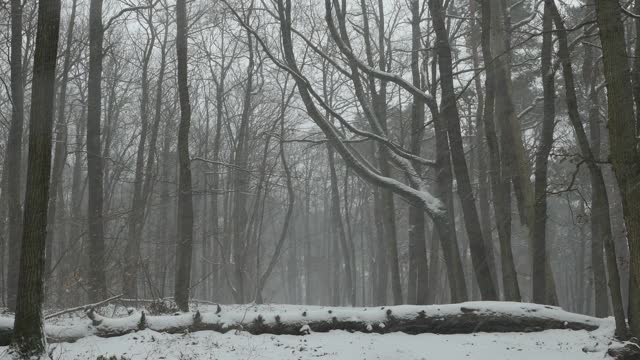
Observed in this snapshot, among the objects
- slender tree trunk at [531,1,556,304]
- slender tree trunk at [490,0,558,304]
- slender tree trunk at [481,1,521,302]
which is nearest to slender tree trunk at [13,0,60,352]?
slender tree trunk at [481,1,521,302]

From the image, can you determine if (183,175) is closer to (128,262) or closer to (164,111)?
(128,262)

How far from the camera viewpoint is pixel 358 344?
9.53 m

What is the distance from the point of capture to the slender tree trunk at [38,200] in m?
7.46

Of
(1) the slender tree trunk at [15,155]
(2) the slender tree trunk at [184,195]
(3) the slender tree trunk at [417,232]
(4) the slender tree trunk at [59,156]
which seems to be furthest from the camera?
(4) the slender tree trunk at [59,156]

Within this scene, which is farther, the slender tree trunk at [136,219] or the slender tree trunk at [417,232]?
the slender tree trunk at [417,232]

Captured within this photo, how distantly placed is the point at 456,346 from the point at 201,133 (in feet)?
83.1

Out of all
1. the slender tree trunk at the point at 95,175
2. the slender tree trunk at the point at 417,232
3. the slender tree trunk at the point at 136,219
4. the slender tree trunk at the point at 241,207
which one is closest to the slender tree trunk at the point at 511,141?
the slender tree trunk at the point at 417,232

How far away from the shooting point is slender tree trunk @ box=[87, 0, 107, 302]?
13.7 m

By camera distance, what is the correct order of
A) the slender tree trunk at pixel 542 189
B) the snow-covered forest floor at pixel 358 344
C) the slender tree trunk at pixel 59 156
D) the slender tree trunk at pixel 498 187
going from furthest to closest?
the slender tree trunk at pixel 59 156 → the slender tree trunk at pixel 498 187 → the slender tree trunk at pixel 542 189 → the snow-covered forest floor at pixel 358 344

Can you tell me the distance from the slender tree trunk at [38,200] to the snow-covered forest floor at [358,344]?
580mm

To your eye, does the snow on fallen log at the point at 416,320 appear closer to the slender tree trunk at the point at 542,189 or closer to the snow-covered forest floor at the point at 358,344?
the snow-covered forest floor at the point at 358,344

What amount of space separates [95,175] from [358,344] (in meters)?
9.17

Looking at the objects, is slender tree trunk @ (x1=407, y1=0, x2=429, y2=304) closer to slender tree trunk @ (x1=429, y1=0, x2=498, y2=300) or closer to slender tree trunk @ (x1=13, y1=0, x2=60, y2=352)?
slender tree trunk @ (x1=429, y1=0, x2=498, y2=300)

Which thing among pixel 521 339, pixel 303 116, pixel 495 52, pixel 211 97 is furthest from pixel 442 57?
pixel 211 97
